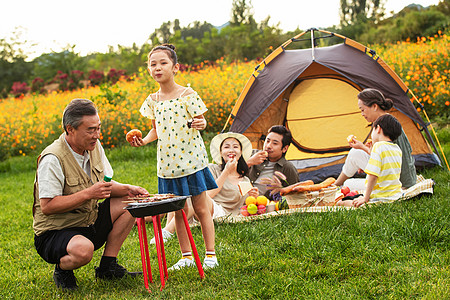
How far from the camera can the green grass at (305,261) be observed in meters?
2.46

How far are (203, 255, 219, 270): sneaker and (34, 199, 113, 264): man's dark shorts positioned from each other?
63 centimetres

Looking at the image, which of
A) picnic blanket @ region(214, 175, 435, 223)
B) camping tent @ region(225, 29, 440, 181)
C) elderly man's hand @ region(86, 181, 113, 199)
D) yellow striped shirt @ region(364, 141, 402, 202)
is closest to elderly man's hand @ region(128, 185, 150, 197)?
elderly man's hand @ region(86, 181, 113, 199)

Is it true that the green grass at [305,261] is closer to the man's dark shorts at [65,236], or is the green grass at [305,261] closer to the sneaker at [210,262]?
the sneaker at [210,262]

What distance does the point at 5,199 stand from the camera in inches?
227

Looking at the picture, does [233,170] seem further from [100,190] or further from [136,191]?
[100,190]

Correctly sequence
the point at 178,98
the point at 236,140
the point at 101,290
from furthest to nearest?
1. the point at 236,140
2. the point at 178,98
3. the point at 101,290

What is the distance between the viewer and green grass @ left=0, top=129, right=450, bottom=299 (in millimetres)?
2465

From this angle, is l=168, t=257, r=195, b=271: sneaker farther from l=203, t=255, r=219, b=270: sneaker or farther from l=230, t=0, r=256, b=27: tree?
l=230, t=0, r=256, b=27: tree

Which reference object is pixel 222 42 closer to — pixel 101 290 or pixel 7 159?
pixel 7 159

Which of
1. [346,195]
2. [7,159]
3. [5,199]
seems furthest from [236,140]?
[7,159]

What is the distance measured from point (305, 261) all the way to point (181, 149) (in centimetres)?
104

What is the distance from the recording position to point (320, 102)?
595cm

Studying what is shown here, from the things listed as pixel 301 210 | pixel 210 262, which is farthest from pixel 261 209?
pixel 210 262

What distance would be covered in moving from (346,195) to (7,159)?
19.8ft
